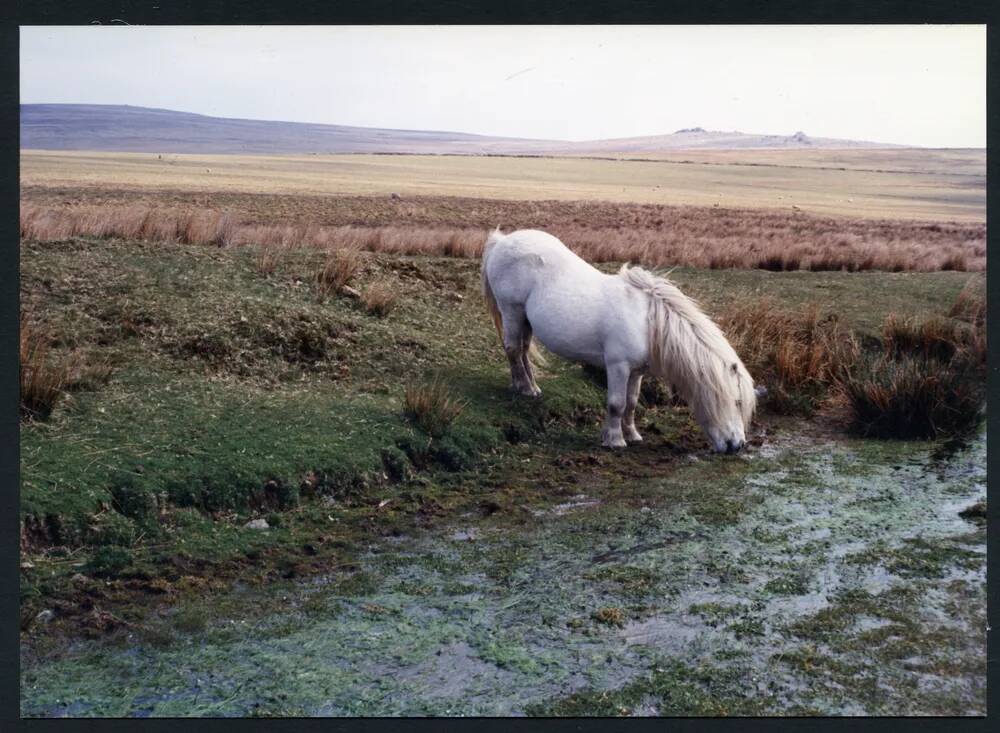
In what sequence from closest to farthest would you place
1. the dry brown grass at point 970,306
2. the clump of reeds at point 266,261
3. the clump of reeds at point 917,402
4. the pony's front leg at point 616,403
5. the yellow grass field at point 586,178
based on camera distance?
the pony's front leg at point 616,403 < the clump of reeds at point 917,402 < the clump of reeds at point 266,261 < the dry brown grass at point 970,306 < the yellow grass field at point 586,178

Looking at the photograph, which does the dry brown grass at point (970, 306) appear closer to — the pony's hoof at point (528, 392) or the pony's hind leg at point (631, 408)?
the pony's hind leg at point (631, 408)

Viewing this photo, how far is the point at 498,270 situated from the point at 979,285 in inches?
289

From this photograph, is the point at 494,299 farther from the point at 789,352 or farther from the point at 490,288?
the point at 789,352

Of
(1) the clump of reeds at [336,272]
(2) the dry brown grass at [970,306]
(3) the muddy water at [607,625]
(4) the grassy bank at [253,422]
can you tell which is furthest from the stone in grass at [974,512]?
(1) the clump of reeds at [336,272]

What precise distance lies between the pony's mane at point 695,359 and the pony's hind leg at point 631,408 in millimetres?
216

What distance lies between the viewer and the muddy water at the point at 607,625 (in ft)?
14.1

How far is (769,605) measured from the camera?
5.23 metres

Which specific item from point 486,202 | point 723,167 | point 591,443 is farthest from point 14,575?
point 723,167

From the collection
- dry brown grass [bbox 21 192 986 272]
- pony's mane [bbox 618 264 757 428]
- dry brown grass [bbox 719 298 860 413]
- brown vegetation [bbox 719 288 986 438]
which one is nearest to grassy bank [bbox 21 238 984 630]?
pony's mane [bbox 618 264 757 428]

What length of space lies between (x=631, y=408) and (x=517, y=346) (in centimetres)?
135

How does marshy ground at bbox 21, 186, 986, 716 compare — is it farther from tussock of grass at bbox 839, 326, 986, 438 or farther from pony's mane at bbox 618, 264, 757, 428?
pony's mane at bbox 618, 264, 757, 428

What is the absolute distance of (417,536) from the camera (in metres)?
6.16

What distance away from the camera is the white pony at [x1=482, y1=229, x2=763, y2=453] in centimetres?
764

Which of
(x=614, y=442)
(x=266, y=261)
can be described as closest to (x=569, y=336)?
(x=614, y=442)
